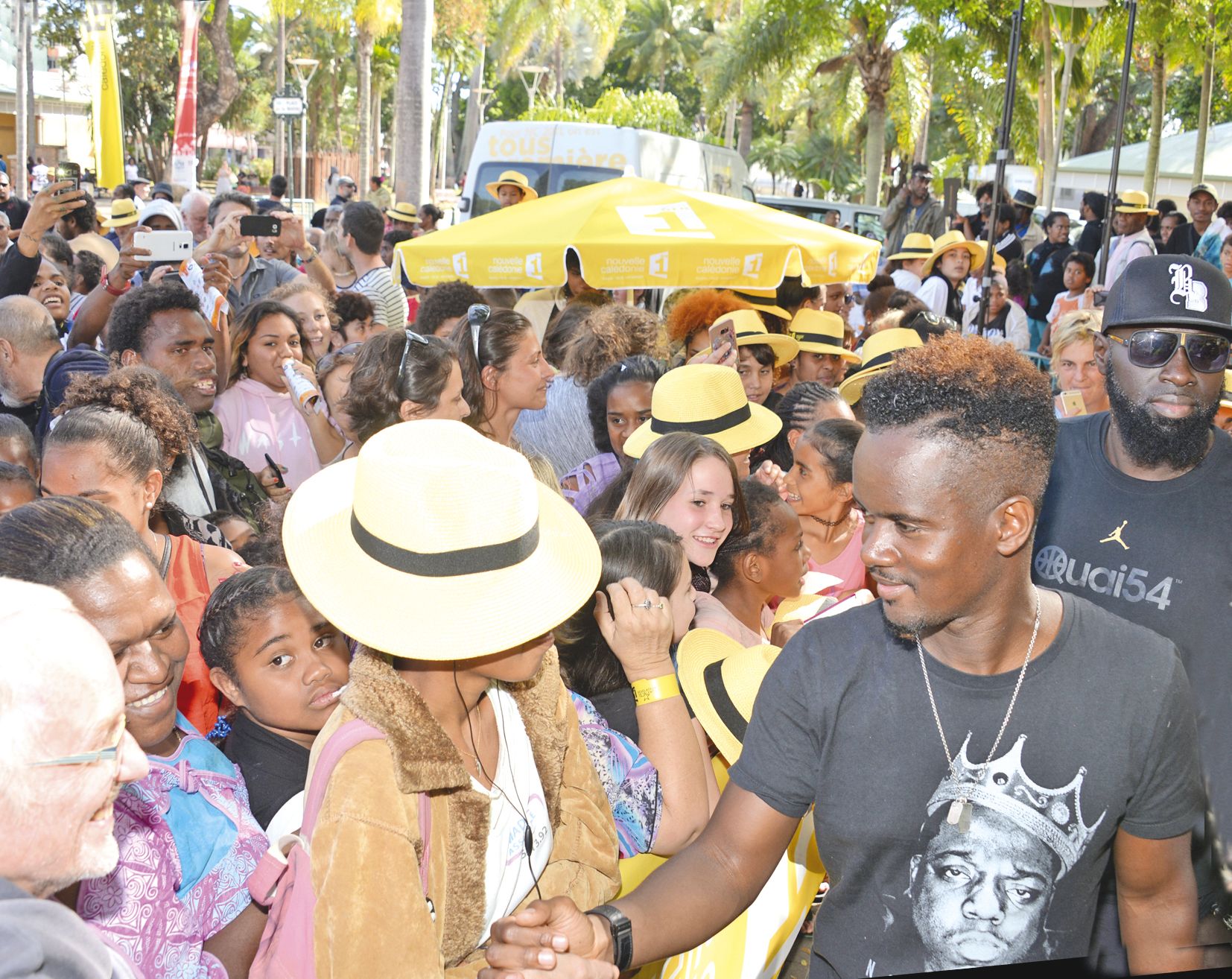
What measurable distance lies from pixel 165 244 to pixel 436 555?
550 centimetres

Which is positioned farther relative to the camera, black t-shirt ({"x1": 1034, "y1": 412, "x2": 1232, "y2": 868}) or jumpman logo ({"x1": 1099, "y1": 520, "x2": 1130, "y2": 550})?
jumpman logo ({"x1": 1099, "y1": 520, "x2": 1130, "y2": 550})

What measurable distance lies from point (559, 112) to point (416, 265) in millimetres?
33433

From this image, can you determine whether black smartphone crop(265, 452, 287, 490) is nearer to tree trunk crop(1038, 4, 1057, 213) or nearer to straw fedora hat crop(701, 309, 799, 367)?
straw fedora hat crop(701, 309, 799, 367)

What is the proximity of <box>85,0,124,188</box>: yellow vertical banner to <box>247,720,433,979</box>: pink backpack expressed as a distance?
52.0 ft

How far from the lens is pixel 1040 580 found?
306 centimetres

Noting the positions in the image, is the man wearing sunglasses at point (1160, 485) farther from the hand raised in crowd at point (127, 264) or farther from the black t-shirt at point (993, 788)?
the hand raised in crowd at point (127, 264)

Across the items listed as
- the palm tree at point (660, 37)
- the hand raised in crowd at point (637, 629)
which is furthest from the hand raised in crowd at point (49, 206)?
the palm tree at point (660, 37)

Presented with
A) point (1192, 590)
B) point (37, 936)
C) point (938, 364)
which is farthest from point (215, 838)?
point (1192, 590)

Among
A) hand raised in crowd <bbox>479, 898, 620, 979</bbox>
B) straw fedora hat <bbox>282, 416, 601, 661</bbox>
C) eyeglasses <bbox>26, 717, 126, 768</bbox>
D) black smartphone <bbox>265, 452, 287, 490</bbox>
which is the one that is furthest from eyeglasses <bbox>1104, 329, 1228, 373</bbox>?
black smartphone <bbox>265, 452, 287, 490</bbox>

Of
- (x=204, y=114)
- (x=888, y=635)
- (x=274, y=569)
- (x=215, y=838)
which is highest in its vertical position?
(x=204, y=114)

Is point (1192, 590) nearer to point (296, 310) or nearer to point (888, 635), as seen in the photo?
point (888, 635)

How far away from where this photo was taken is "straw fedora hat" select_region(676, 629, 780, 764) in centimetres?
307

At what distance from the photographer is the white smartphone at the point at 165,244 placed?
679 centimetres

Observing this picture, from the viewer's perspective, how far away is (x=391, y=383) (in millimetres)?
4801
